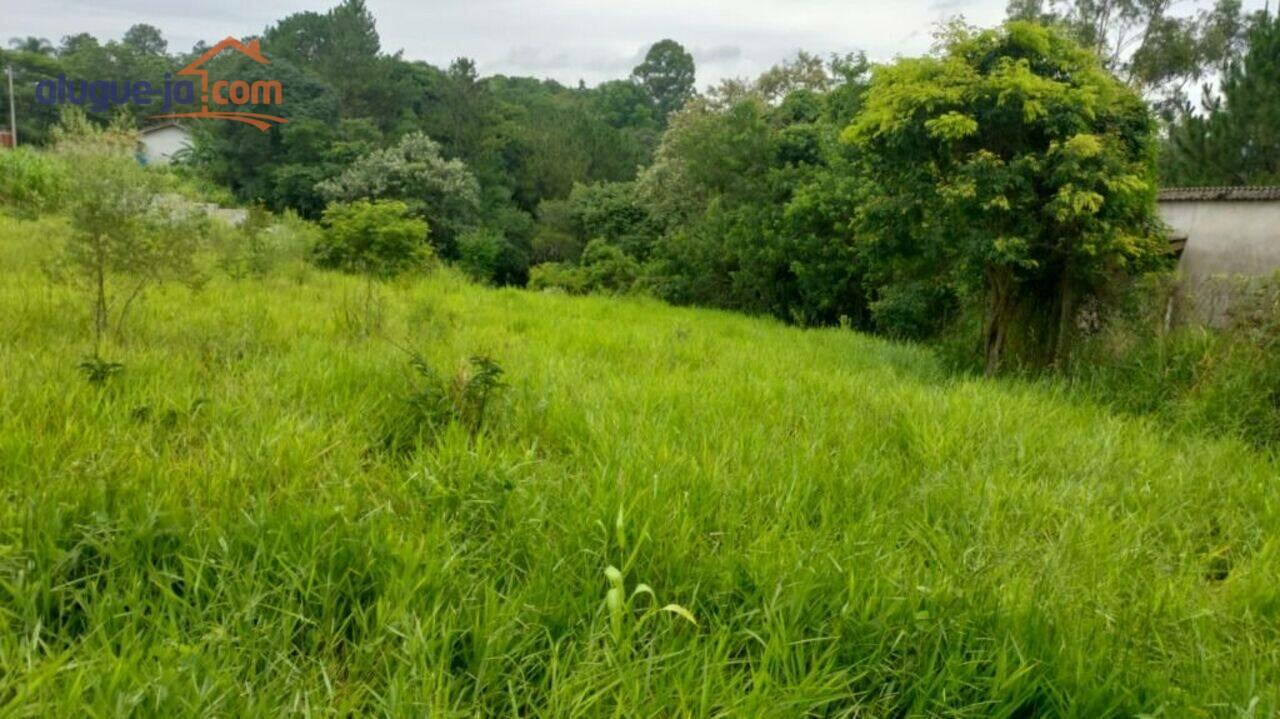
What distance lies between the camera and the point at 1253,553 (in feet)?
7.94

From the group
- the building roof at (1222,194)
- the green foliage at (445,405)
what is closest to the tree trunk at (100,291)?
the green foliage at (445,405)

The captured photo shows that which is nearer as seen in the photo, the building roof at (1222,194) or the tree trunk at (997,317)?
the tree trunk at (997,317)

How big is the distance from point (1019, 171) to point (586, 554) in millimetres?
5610

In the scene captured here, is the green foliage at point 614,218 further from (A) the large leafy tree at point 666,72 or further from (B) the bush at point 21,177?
(A) the large leafy tree at point 666,72

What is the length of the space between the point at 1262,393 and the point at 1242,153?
695 inches

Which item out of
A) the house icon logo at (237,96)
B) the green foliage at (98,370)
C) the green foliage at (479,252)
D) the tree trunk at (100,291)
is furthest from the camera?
the house icon logo at (237,96)

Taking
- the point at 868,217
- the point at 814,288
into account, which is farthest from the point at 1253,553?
the point at 814,288

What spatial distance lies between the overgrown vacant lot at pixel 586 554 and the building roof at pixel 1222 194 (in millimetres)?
9641

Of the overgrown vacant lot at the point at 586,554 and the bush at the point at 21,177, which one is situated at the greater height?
the bush at the point at 21,177

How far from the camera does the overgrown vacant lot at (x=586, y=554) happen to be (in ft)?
4.89

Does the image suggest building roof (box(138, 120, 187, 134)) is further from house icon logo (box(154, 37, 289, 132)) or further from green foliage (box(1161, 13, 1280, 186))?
green foliage (box(1161, 13, 1280, 186))

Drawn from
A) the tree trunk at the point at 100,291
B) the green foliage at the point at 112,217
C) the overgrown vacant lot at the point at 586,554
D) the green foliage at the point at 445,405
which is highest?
the green foliage at the point at 112,217

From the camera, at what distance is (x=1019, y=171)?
230 inches

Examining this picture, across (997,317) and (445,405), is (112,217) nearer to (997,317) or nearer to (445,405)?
(445,405)
